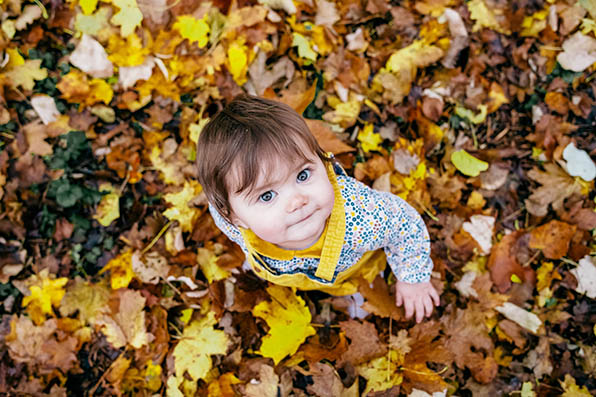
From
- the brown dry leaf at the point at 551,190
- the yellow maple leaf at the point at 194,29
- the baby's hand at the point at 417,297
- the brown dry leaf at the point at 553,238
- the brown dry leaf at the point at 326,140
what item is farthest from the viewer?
the yellow maple leaf at the point at 194,29

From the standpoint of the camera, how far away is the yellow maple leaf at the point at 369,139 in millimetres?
2432

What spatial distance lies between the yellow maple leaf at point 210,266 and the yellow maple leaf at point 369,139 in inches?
40.3

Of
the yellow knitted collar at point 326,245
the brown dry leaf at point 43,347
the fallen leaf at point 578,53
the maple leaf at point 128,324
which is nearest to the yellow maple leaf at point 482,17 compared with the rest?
the fallen leaf at point 578,53

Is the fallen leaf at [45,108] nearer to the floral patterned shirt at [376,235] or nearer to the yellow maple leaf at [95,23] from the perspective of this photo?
the yellow maple leaf at [95,23]

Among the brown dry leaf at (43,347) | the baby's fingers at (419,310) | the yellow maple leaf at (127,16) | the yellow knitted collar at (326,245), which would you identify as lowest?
the brown dry leaf at (43,347)

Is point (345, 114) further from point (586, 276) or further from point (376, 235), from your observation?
point (586, 276)

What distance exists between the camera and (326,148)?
7.73 ft

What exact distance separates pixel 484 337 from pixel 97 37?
8.89 feet

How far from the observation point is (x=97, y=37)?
2627 millimetres

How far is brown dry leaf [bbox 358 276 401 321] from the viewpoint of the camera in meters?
2.04

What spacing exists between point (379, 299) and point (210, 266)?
90cm

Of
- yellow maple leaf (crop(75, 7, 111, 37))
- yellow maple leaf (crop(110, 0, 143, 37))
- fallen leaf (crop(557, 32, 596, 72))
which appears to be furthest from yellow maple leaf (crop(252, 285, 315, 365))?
fallen leaf (crop(557, 32, 596, 72))

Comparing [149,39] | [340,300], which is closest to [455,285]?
[340,300]

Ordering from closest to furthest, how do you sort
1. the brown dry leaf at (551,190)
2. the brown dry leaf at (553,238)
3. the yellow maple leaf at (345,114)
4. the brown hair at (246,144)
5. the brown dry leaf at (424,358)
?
the brown hair at (246,144) < the brown dry leaf at (424,358) < the brown dry leaf at (553,238) < the brown dry leaf at (551,190) < the yellow maple leaf at (345,114)
